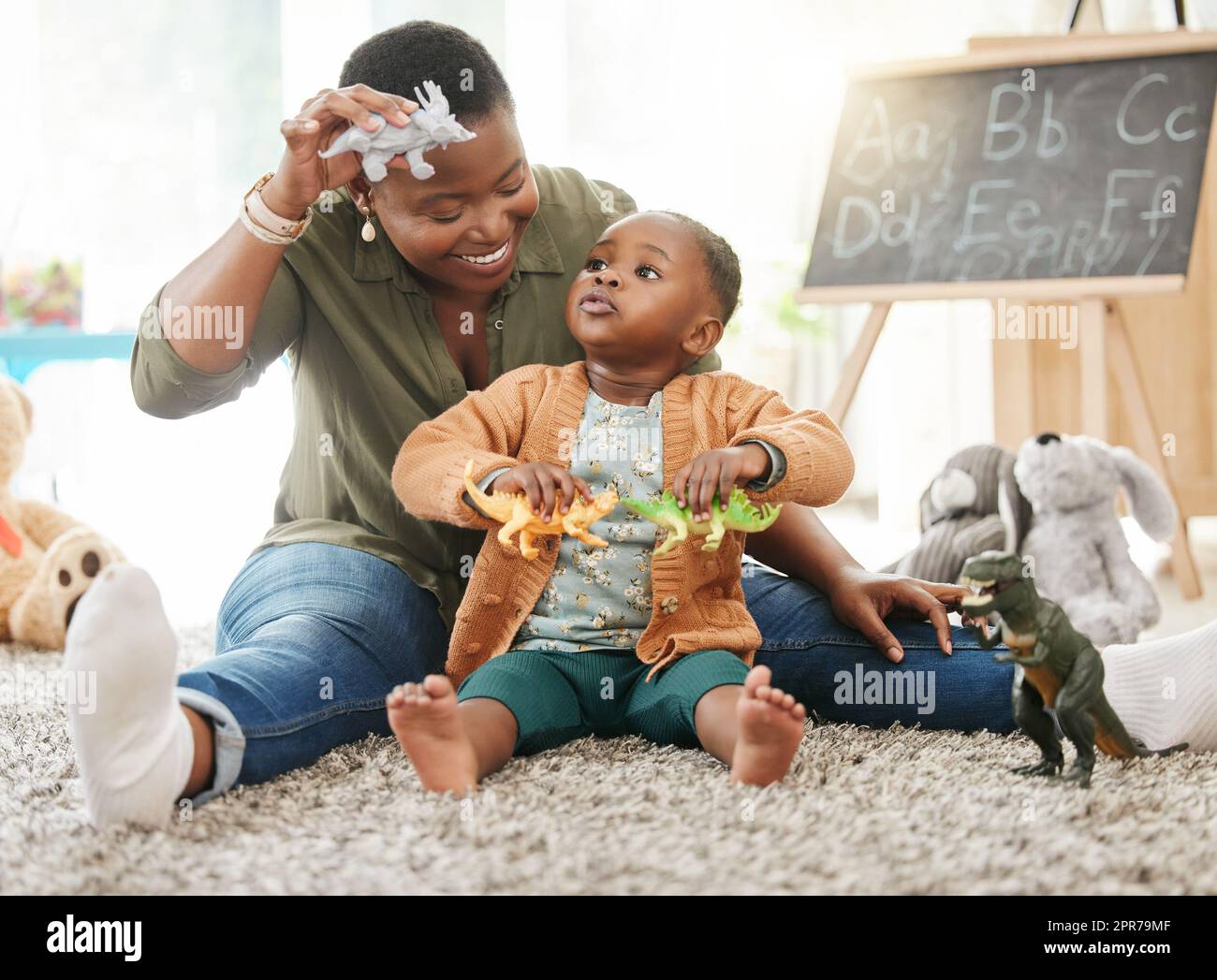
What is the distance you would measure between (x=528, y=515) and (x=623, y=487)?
0.20 metres

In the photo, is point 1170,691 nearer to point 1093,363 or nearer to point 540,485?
point 540,485

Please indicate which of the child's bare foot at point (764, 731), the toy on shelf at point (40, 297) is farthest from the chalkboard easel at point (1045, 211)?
the toy on shelf at point (40, 297)

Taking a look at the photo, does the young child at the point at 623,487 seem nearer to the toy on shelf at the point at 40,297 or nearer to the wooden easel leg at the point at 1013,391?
the wooden easel leg at the point at 1013,391

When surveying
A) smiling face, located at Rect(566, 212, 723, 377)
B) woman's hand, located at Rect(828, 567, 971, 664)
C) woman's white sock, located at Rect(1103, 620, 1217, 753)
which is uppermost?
smiling face, located at Rect(566, 212, 723, 377)

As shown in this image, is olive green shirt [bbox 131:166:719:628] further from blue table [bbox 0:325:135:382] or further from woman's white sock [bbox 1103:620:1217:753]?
blue table [bbox 0:325:135:382]

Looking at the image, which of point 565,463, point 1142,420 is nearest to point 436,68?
point 565,463

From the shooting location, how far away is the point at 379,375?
53.3 inches

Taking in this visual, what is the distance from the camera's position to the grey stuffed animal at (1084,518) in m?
2.08

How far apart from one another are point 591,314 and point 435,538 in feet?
1.03

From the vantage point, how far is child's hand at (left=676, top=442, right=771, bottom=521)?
1086 millimetres

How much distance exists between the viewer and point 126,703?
0.89 m

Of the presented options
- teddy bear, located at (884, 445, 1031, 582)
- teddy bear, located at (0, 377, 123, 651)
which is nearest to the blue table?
teddy bear, located at (0, 377, 123, 651)

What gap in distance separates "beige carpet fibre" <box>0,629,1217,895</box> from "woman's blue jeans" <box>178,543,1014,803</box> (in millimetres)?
73
